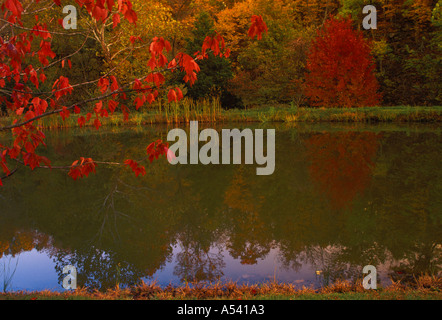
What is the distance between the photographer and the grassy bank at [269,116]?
63.2 feet

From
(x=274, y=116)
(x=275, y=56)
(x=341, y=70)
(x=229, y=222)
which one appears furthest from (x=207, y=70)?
(x=229, y=222)

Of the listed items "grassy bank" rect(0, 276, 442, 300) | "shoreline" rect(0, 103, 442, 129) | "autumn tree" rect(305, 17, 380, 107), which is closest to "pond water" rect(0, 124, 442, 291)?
"grassy bank" rect(0, 276, 442, 300)

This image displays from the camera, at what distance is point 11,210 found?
6895mm

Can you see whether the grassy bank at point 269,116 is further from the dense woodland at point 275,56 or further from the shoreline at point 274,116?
the dense woodland at point 275,56

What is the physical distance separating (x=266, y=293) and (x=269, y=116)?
18087 millimetres

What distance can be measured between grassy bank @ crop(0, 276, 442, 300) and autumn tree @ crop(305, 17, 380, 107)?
57.3ft

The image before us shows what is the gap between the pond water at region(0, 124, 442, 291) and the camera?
4430mm

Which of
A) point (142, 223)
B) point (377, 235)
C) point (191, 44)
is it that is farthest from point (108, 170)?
point (191, 44)

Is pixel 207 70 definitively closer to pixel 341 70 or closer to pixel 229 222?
pixel 341 70

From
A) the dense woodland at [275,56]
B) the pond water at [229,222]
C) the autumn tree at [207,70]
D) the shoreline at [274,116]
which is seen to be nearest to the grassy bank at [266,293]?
the pond water at [229,222]

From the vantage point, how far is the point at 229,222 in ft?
19.9

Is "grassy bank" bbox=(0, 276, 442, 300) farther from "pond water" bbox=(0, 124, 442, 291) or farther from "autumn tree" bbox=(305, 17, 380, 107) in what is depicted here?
"autumn tree" bbox=(305, 17, 380, 107)
